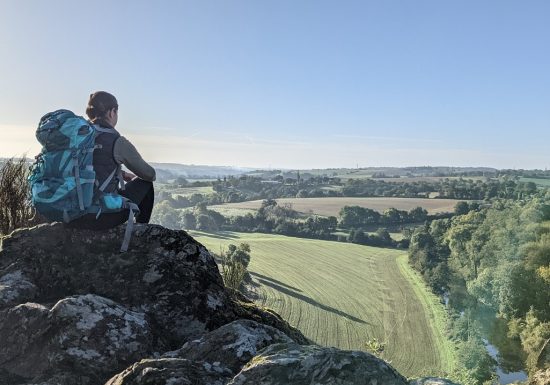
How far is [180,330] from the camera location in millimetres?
5121

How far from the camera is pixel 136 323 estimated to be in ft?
15.5

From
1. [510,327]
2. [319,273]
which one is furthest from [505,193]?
[510,327]

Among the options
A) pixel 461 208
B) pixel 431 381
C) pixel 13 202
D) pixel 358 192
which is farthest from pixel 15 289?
pixel 358 192

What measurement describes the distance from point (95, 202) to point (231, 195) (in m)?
168

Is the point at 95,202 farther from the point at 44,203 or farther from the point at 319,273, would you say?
the point at 319,273

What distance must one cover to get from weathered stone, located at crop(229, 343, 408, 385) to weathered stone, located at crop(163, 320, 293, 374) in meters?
0.64

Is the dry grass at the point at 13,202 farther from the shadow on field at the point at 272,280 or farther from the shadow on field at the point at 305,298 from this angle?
the shadow on field at the point at 272,280

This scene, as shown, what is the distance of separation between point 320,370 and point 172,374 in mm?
1122

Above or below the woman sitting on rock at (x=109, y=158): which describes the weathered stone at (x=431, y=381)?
below

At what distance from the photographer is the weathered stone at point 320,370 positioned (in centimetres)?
340

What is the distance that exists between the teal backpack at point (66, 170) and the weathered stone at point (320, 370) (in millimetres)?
2951

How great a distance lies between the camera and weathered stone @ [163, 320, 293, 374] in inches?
166

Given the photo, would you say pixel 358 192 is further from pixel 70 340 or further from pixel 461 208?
pixel 70 340

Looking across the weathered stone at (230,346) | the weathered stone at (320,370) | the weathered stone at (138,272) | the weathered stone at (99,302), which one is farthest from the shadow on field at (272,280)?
the weathered stone at (320,370)
